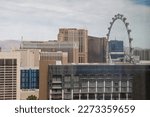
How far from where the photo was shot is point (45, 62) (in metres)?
2.56

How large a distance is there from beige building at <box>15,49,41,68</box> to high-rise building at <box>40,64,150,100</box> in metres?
0.11

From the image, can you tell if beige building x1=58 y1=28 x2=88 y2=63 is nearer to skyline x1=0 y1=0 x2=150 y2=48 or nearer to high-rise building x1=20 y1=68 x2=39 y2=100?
skyline x1=0 y1=0 x2=150 y2=48

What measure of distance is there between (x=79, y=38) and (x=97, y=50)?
0.14 meters

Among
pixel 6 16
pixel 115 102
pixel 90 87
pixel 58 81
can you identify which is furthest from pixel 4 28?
pixel 115 102

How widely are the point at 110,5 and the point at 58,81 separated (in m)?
0.58

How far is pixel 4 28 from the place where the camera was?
2.58 metres

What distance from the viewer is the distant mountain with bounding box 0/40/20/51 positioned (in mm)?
2544

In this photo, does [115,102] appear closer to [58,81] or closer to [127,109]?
[127,109]

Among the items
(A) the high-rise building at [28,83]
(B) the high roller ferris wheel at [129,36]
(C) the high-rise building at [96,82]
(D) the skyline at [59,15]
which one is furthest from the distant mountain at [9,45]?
(B) the high roller ferris wheel at [129,36]

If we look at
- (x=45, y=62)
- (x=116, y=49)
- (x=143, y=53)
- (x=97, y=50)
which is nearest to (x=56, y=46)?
(x=45, y=62)

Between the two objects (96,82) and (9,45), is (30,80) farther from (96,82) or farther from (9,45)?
(96,82)

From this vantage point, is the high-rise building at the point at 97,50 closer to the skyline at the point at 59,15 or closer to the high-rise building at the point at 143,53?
the skyline at the point at 59,15

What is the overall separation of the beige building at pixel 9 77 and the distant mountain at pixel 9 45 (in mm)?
35

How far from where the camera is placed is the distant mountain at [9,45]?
2544 mm
